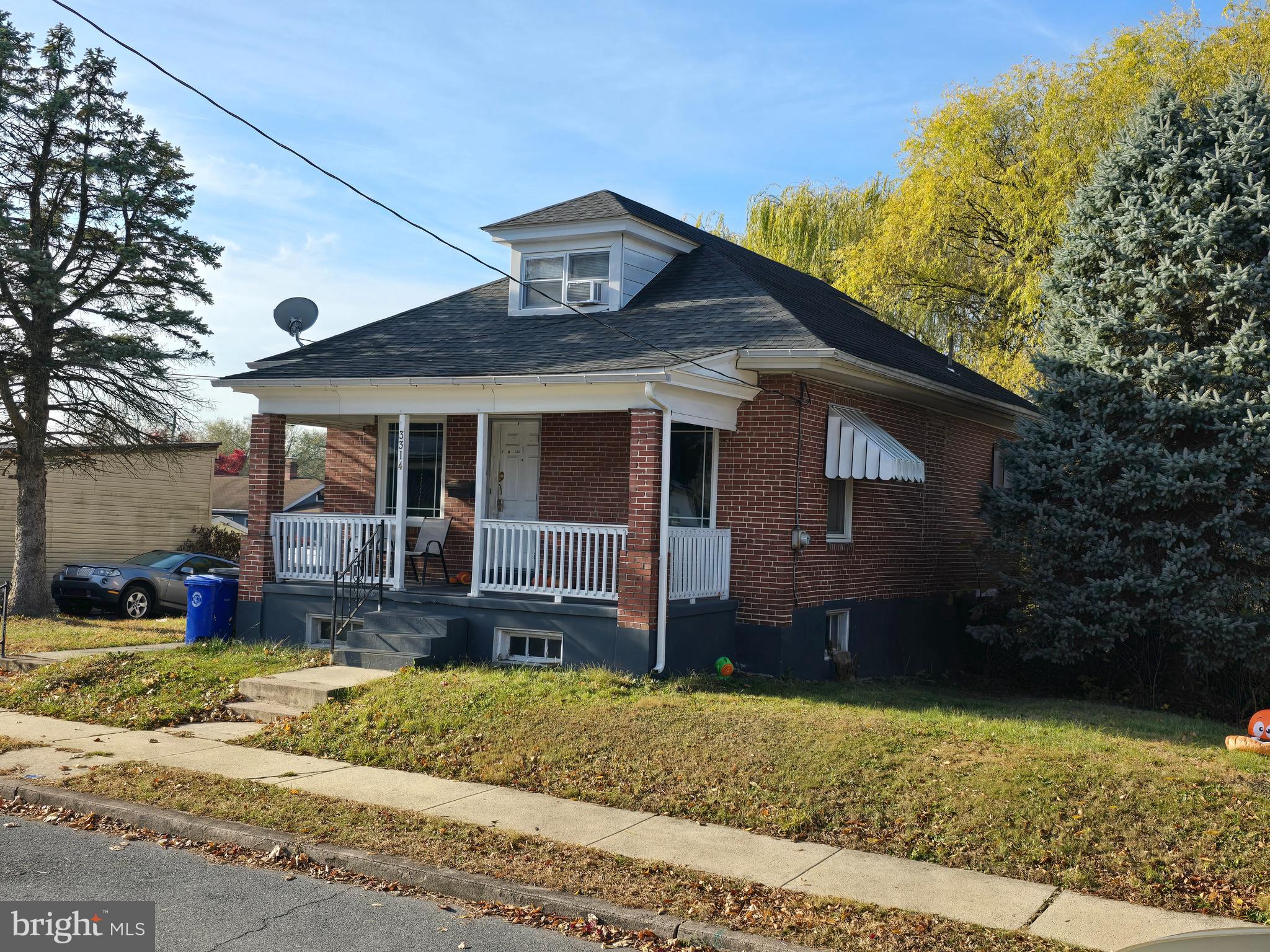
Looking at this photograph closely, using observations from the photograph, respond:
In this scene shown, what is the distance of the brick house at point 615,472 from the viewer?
41.2ft

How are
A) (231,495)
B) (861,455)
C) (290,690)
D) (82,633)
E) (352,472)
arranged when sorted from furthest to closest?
(231,495), (352,472), (82,633), (861,455), (290,690)

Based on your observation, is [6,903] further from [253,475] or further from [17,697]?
[253,475]

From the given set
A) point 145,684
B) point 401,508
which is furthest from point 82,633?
point 401,508

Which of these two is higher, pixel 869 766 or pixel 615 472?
pixel 615 472

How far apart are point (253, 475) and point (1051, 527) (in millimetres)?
10500

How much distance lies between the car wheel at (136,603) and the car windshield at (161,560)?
51 centimetres

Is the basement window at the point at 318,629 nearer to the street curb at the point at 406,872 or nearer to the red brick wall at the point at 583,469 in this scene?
the red brick wall at the point at 583,469

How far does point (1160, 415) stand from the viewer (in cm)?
1337

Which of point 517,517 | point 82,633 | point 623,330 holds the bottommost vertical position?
point 82,633

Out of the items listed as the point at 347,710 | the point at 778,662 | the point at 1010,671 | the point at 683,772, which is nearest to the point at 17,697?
the point at 347,710

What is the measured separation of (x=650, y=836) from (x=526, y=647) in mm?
5739

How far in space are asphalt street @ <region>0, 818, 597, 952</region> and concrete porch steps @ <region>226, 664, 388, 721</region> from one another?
12.6 feet

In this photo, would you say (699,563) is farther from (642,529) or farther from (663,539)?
(642,529)

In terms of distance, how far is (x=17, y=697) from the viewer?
1168 cm
